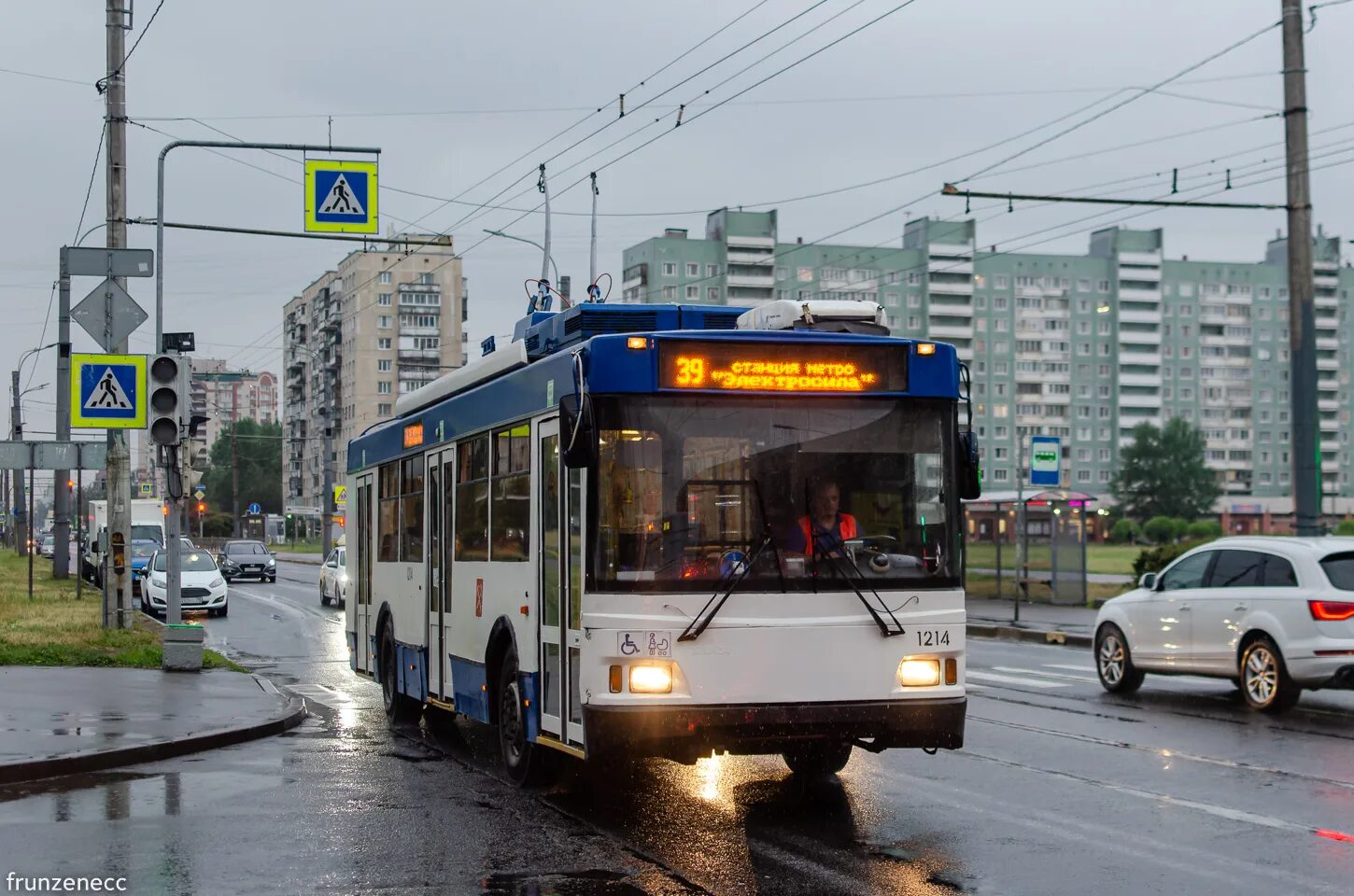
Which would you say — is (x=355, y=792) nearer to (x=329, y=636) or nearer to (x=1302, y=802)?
(x=1302, y=802)

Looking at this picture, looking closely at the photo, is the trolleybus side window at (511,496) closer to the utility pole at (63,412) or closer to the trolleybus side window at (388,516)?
the trolleybus side window at (388,516)

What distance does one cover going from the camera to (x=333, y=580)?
39594mm

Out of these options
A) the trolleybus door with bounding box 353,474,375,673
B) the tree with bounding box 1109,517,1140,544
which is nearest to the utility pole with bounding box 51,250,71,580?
the trolleybus door with bounding box 353,474,375,673

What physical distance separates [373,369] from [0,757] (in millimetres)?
126616

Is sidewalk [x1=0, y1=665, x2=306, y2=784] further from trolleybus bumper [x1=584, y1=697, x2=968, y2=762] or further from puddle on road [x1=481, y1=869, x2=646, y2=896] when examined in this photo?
puddle on road [x1=481, y1=869, x2=646, y2=896]

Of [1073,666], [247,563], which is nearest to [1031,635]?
[1073,666]

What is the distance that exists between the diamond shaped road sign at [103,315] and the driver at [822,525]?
1224cm

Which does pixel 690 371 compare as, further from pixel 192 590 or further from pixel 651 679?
pixel 192 590

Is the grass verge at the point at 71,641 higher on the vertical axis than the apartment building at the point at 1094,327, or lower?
lower

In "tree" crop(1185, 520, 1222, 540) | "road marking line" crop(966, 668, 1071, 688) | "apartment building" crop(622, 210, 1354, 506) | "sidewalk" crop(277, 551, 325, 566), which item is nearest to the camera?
"road marking line" crop(966, 668, 1071, 688)

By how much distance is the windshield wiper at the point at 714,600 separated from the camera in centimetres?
886

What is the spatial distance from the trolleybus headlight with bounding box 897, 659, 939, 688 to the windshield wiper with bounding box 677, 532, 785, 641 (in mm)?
872

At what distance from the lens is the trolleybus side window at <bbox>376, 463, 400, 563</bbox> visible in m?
14.9

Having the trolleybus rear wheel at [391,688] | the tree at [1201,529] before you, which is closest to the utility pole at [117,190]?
the trolleybus rear wheel at [391,688]
